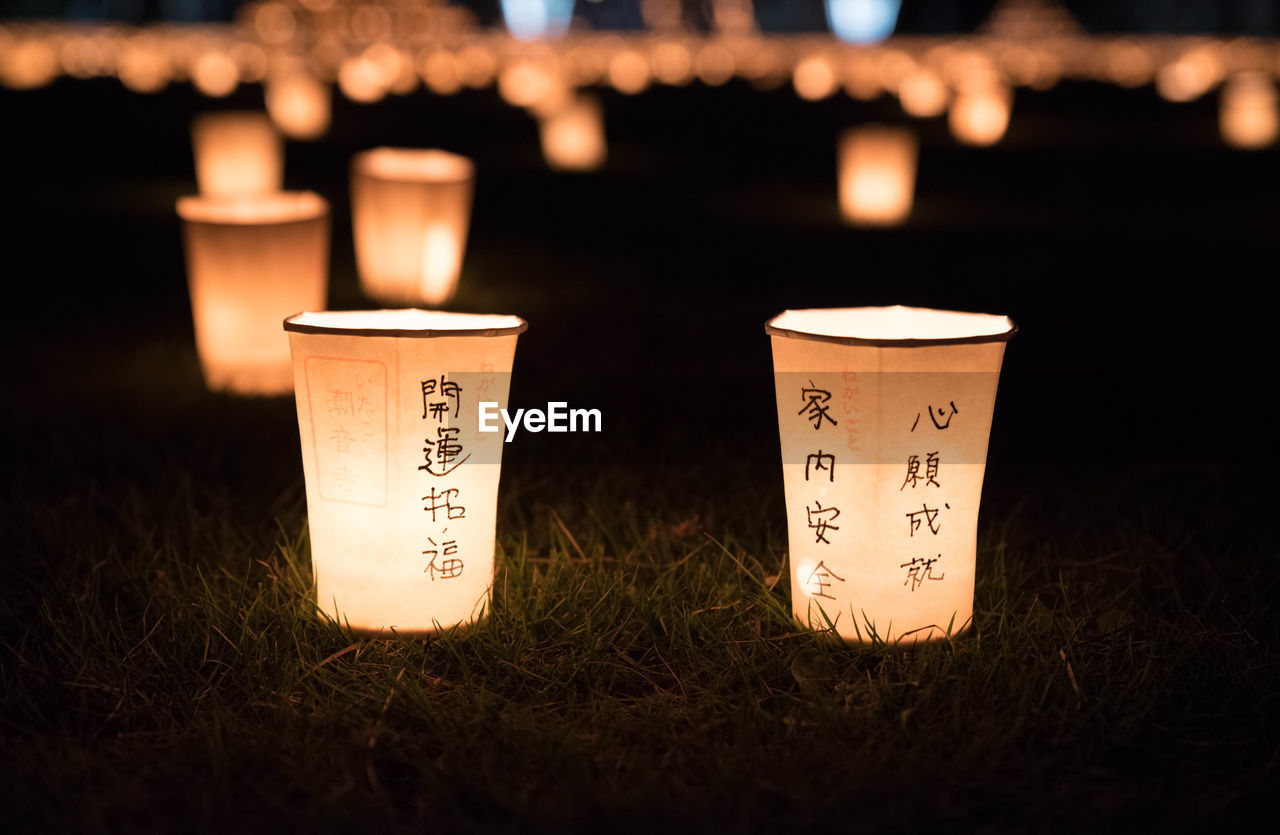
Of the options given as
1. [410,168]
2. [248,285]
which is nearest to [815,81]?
[410,168]

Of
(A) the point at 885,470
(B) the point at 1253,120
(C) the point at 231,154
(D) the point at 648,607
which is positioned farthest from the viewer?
(B) the point at 1253,120

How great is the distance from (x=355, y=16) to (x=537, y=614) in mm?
67568

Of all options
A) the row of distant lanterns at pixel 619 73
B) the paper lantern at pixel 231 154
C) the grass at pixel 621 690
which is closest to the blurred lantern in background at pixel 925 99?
the row of distant lanterns at pixel 619 73

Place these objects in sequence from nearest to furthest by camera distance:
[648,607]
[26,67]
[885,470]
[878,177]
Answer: [885,470] < [648,607] < [878,177] < [26,67]

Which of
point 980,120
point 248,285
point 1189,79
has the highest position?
point 1189,79

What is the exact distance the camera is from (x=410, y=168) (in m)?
5.61

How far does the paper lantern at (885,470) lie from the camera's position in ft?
7.07

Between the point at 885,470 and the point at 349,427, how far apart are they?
0.95 m

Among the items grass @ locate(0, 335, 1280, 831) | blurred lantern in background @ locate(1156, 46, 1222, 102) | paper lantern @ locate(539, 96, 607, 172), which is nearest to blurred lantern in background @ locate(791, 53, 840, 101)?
blurred lantern in background @ locate(1156, 46, 1222, 102)

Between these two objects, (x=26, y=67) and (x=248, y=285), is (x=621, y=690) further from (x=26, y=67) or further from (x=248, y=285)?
(x=26, y=67)

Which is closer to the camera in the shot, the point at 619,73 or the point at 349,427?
the point at 349,427

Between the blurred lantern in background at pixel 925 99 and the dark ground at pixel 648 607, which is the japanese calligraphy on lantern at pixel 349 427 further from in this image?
the blurred lantern in background at pixel 925 99

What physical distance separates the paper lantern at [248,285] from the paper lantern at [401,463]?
1.73m

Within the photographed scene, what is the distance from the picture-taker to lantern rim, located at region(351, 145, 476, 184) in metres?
5.18
